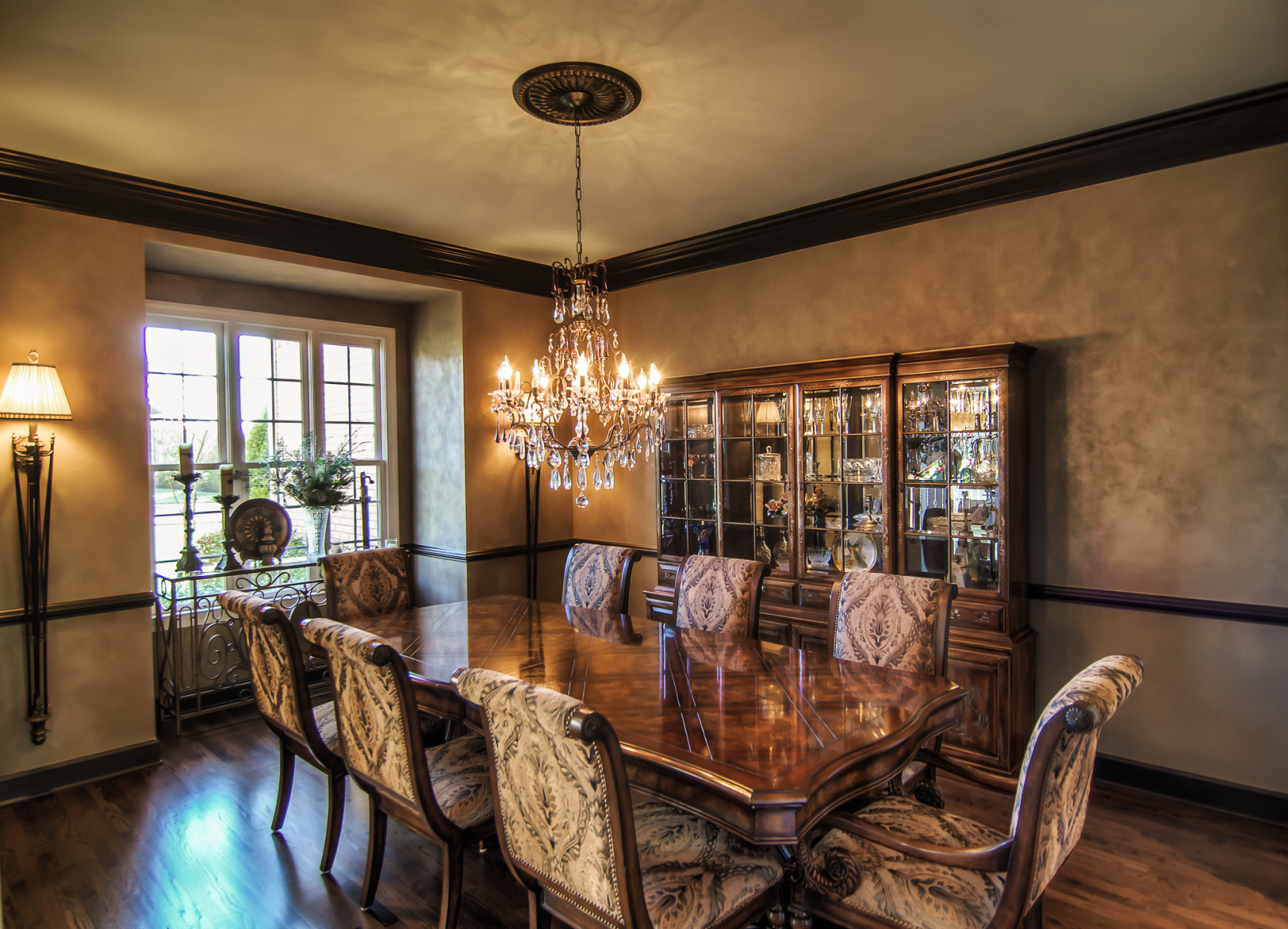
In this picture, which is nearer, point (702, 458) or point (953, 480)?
point (953, 480)

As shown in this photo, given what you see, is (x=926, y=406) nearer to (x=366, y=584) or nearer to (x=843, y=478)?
(x=843, y=478)

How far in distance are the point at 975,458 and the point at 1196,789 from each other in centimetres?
163

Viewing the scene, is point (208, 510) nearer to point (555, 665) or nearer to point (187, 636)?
point (187, 636)

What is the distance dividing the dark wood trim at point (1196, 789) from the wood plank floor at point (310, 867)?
0.06 metres

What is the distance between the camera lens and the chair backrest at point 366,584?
361 cm

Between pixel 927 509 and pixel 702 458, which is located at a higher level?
pixel 702 458

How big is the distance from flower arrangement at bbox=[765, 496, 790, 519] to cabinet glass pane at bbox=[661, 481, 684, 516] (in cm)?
62

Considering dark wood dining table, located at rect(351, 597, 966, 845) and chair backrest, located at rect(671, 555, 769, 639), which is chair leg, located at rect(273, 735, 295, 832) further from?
chair backrest, located at rect(671, 555, 769, 639)

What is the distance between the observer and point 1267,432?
2.92 metres

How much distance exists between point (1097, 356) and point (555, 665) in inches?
107

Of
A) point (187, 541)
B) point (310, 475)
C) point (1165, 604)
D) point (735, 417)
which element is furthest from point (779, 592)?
point (187, 541)

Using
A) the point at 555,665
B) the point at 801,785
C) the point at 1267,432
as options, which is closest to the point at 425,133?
the point at 555,665

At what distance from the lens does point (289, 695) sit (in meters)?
2.69

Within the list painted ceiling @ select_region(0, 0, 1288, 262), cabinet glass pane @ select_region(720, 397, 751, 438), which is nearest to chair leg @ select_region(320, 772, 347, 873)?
painted ceiling @ select_region(0, 0, 1288, 262)
